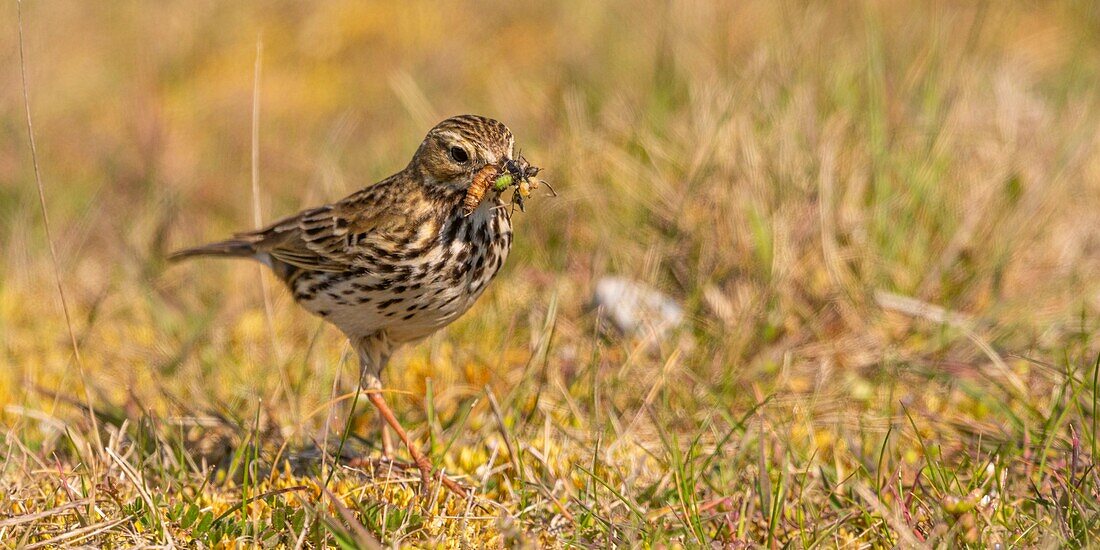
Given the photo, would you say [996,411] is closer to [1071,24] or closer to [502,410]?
[502,410]

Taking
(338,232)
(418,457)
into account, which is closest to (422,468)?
(418,457)

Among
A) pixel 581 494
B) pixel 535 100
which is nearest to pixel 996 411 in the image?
pixel 581 494

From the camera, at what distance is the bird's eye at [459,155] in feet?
14.3

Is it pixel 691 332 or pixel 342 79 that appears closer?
pixel 691 332

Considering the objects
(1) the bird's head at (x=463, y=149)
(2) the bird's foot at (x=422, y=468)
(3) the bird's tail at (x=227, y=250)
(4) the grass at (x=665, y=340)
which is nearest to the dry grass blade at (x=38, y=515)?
(4) the grass at (x=665, y=340)

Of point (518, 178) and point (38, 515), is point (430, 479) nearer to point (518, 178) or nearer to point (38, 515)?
point (518, 178)

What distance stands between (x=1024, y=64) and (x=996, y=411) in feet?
14.2

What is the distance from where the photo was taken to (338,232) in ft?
15.8

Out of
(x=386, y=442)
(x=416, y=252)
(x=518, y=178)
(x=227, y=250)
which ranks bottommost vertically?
(x=386, y=442)

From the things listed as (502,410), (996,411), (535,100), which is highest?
(535,100)

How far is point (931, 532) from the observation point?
370 cm

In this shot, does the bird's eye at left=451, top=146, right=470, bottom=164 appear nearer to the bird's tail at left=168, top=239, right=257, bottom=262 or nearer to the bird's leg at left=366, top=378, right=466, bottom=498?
the bird's leg at left=366, top=378, right=466, bottom=498

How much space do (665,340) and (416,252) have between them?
5.85 feet

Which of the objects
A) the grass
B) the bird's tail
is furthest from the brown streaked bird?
the bird's tail
